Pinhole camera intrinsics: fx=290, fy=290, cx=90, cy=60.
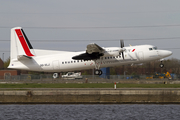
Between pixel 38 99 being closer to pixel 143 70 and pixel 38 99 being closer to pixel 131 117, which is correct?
pixel 131 117

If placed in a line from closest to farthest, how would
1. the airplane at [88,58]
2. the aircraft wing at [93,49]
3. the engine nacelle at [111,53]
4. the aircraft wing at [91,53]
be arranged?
the aircraft wing at [93,49], the aircraft wing at [91,53], the engine nacelle at [111,53], the airplane at [88,58]

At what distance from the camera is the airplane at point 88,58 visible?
44375 mm

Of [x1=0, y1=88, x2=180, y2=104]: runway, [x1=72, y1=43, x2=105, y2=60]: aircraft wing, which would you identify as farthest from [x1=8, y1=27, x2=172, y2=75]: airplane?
[x1=0, y1=88, x2=180, y2=104]: runway

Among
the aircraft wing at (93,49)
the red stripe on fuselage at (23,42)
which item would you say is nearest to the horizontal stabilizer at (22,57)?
the red stripe on fuselage at (23,42)

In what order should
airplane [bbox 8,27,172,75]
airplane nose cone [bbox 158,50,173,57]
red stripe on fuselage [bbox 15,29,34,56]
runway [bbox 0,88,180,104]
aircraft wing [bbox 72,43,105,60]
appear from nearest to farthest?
runway [bbox 0,88,180,104] → aircraft wing [bbox 72,43,105,60] → airplane [bbox 8,27,172,75] → airplane nose cone [bbox 158,50,173,57] → red stripe on fuselage [bbox 15,29,34,56]

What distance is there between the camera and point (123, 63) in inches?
1780

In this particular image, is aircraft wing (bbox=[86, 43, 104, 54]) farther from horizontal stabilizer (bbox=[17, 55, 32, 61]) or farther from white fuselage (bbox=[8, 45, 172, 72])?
horizontal stabilizer (bbox=[17, 55, 32, 61])

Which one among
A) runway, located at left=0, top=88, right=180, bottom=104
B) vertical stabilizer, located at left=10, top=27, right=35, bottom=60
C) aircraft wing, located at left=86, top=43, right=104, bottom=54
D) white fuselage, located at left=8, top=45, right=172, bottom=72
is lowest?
runway, located at left=0, top=88, right=180, bottom=104

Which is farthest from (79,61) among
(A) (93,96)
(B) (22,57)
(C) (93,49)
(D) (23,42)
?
(A) (93,96)

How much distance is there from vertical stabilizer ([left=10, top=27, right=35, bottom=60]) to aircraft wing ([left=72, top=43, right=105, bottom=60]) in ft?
29.5

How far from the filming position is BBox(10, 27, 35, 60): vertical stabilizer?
161ft

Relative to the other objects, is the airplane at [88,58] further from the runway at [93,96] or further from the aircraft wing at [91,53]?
the runway at [93,96]

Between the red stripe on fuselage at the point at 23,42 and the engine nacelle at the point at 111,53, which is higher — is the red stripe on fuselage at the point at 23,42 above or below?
above

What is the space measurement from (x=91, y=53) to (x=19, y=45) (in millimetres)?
13378
